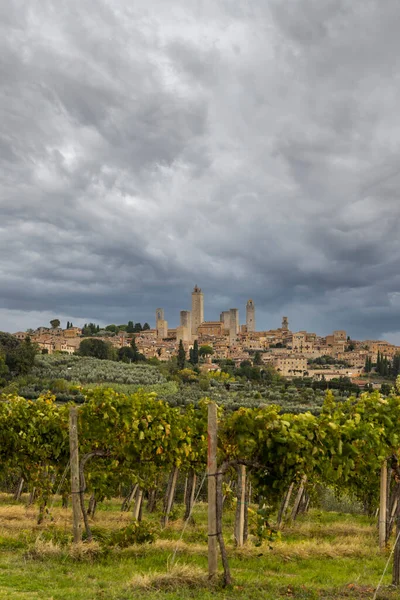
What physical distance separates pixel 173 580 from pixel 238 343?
148m

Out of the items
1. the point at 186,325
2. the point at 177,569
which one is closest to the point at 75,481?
the point at 177,569

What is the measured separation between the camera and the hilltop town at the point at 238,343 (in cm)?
11388

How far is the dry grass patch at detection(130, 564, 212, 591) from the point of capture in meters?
5.38

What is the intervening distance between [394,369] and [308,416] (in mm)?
101471

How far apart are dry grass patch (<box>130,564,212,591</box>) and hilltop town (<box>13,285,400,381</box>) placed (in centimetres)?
9062

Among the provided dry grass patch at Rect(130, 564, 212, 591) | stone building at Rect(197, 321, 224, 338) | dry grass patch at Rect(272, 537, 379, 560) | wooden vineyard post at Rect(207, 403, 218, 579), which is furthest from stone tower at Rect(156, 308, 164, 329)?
wooden vineyard post at Rect(207, 403, 218, 579)

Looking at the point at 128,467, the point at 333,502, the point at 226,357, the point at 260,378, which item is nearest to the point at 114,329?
the point at 226,357

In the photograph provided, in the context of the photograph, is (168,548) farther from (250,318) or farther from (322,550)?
(250,318)

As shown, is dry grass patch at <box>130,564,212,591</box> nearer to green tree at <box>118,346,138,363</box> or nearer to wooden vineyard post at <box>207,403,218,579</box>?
wooden vineyard post at <box>207,403,218,579</box>

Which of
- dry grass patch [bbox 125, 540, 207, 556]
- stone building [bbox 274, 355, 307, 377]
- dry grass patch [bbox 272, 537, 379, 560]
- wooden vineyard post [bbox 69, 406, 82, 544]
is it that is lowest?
dry grass patch [bbox 272, 537, 379, 560]

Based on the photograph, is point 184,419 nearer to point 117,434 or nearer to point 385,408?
point 117,434

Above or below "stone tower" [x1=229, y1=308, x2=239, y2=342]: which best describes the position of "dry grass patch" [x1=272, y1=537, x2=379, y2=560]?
below

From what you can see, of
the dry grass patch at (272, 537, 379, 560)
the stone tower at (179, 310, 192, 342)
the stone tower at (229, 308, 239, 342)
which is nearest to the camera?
the dry grass patch at (272, 537, 379, 560)

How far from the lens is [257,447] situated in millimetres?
5836
